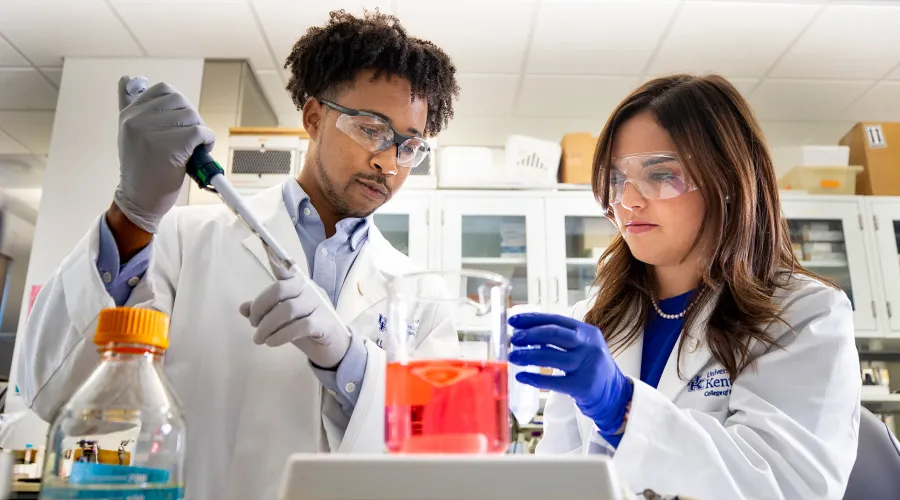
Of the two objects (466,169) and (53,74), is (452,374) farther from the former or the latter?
(53,74)

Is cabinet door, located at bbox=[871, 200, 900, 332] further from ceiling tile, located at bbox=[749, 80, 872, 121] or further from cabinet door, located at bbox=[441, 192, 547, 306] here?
cabinet door, located at bbox=[441, 192, 547, 306]

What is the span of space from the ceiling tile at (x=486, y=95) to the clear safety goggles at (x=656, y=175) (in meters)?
2.36

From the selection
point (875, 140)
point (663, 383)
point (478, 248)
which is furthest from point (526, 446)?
point (875, 140)

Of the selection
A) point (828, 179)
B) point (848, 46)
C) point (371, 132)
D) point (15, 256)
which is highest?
point (848, 46)

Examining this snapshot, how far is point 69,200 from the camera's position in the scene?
341cm

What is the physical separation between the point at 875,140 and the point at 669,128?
3.05 m

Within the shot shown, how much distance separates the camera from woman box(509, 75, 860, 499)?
0.88 meters

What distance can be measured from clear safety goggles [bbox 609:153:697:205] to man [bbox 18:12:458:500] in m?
0.43

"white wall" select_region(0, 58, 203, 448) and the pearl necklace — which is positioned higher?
"white wall" select_region(0, 58, 203, 448)

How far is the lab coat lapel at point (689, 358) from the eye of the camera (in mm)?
1175

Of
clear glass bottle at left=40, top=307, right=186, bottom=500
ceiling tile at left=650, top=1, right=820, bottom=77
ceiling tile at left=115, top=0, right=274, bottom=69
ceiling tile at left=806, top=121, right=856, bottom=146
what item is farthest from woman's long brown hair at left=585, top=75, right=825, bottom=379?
ceiling tile at left=806, top=121, right=856, bottom=146

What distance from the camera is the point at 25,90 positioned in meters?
3.85

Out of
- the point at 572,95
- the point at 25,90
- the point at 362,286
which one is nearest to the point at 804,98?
the point at 572,95

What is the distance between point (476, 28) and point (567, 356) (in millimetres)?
2608
